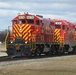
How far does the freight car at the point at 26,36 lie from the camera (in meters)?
29.9

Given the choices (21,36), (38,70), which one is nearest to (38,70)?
(38,70)

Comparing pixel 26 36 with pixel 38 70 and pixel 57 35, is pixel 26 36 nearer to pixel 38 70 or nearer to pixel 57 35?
pixel 57 35

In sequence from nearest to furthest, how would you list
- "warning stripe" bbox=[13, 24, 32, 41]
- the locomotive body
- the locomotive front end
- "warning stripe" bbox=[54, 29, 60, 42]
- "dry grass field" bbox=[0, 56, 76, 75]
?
"dry grass field" bbox=[0, 56, 76, 75]
the locomotive front end
"warning stripe" bbox=[13, 24, 32, 41]
the locomotive body
"warning stripe" bbox=[54, 29, 60, 42]

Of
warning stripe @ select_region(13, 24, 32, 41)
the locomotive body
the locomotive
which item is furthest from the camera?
the locomotive body

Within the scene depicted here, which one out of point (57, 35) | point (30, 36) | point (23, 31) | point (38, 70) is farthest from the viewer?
point (57, 35)

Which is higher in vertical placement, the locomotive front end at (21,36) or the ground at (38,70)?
the locomotive front end at (21,36)

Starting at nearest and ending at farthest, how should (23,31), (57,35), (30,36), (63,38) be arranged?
(30,36) → (23,31) → (57,35) → (63,38)

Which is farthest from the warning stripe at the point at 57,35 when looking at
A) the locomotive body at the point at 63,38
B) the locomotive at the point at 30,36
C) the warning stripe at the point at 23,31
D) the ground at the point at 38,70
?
the ground at the point at 38,70

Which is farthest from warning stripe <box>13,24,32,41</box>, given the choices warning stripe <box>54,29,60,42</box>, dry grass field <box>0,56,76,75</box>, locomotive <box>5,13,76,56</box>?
dry grass field <box>0,56,76,75</box>

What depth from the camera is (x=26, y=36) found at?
30.9 meters

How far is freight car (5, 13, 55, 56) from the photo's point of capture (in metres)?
29.9

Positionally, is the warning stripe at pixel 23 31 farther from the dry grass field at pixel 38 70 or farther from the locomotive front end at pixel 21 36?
the dry grass field at pixel 38 70

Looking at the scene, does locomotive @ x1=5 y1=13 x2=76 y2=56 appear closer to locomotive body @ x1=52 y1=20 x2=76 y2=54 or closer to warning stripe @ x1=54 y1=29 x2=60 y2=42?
locomotive body @ x1=52 y1=20 x2=76 y2=54

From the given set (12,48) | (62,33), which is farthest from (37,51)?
(62,33)
